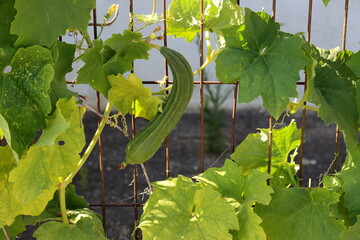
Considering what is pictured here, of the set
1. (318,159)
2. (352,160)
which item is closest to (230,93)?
(318,159)

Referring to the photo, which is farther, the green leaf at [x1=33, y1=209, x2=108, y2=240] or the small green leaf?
the small green leaf

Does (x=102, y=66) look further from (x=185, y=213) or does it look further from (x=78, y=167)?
(x=185, y=213)

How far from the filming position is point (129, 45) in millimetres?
1432

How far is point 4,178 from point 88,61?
0.31 m

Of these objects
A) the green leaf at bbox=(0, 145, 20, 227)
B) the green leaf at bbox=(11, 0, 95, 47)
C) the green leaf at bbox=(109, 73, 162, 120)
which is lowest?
the green leaf at bbox=(0, 145, 20, 227)

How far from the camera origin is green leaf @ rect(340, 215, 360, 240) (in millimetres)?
1340

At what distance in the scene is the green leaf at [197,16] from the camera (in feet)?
4.80

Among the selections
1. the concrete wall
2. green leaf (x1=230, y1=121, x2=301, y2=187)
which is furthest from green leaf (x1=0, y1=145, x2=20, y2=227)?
the concrete wall

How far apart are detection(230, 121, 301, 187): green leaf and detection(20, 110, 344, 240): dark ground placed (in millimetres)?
1818

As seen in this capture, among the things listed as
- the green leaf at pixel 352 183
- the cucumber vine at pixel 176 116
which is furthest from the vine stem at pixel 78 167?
the green leaf at pixel 352 183

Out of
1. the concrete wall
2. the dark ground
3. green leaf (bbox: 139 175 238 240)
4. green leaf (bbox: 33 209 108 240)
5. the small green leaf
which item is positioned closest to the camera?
green leaf (bbox: 139 175 238 240)

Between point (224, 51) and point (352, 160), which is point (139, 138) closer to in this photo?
point (224, 51)

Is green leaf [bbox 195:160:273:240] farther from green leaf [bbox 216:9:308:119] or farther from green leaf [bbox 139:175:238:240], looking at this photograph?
green leaf [bbox 216:9:308:119]

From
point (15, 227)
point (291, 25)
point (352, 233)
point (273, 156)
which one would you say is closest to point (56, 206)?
point (15, 227)
